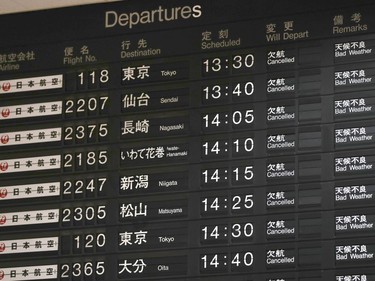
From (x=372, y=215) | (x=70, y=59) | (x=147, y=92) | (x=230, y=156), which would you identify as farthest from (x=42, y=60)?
(x=372, y=215)

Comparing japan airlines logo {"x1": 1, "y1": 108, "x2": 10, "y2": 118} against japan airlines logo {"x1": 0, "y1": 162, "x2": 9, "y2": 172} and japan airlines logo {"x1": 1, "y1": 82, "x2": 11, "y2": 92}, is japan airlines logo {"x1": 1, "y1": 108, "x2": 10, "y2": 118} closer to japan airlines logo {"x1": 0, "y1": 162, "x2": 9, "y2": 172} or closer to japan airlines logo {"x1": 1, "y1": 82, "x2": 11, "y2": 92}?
japan airlines logo {"x1": 1, "y1": 82, "x2": 11, "y2": 92}

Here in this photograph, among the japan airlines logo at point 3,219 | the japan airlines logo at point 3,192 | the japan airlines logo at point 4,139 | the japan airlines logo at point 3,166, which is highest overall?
the japan airlines logo at point 4,139

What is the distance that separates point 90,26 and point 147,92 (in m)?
0.45

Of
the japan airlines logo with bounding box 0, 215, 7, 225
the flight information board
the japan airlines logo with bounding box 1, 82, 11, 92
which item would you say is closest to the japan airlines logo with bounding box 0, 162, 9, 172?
the flight information board

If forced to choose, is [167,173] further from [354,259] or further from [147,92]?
[354,259]

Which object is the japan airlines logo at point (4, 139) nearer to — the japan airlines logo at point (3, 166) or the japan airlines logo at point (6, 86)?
the japan airlines logo at point (3, 166)

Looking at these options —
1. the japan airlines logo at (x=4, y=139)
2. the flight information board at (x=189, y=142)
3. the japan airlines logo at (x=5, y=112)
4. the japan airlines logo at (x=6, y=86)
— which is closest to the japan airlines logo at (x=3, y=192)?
the flight information board at (x=189, y=142)

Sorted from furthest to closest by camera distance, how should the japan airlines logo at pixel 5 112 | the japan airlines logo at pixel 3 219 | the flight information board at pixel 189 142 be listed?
the japan airlines logo at pixel 5 112 → the japan airlines logo at pixel 3 219 → the flight information board at pixel 189 142

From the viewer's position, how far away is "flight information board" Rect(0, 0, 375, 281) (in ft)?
15.6

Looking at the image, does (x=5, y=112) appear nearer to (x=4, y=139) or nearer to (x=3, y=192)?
(x=4, y=139)

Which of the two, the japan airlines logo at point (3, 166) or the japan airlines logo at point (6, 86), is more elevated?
the japan airlines logo at point (6, 86)

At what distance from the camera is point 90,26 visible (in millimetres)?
5348

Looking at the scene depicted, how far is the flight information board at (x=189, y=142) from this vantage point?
4.75 meters

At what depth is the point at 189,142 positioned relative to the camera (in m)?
5.01
